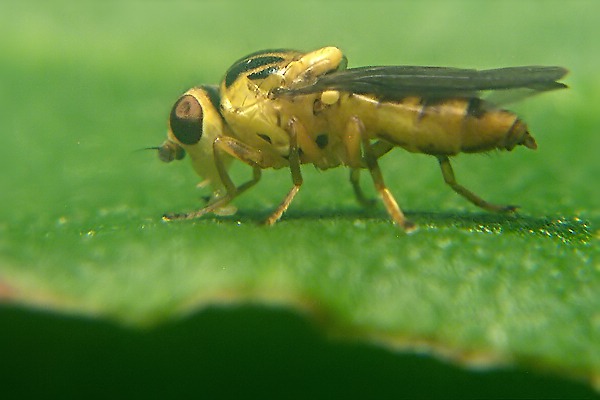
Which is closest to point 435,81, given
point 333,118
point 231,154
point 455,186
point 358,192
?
point 333,118

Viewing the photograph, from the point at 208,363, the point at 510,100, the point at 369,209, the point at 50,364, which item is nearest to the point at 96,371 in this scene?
the point at 50,364

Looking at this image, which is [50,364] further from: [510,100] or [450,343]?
[510,100]

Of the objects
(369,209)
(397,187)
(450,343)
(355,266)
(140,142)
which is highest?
(140,142)

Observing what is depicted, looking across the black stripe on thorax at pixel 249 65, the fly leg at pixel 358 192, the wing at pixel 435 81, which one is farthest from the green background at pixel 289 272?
the black stripe on thorax at pixel 249 65

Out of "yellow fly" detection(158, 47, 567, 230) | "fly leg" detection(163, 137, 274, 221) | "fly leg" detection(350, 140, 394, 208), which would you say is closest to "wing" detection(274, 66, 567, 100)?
"yellow fly" detection(158, 47, 567, 230)

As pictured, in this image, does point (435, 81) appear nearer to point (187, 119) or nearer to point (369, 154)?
point (369, 154)

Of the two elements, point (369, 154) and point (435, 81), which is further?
point (369, 154)

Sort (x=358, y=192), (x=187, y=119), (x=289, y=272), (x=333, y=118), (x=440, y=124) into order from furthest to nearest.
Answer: (x=358, y=192), (x=187, y=119), (x=333, y=118), (x=440, y=124), (x=289, y=272)
